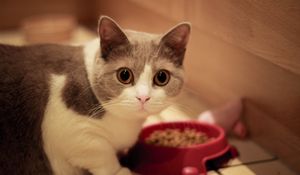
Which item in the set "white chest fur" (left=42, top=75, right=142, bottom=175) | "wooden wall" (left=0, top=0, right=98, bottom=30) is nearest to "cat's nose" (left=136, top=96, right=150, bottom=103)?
"white chest fur" (left=42, top=75, right=142, bottom=175)

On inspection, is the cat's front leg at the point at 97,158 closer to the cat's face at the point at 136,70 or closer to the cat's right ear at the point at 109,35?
the cat's face at the point at 136,70

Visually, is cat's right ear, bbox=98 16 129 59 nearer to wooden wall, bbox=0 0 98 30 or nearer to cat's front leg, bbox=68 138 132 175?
cat's front leg, bbox=68 138 132 175

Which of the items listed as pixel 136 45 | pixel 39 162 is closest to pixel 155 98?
pixel 136 45

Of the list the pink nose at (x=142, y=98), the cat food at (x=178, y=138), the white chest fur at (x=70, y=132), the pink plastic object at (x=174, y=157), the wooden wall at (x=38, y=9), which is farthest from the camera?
the wooden wall at (x=38, y=9)

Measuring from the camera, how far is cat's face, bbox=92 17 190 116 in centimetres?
119

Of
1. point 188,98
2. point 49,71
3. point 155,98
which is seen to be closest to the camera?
point 155,98

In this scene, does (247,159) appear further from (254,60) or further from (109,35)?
(109,35)

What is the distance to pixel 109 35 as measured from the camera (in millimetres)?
1220

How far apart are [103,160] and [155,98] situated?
10.9 inches

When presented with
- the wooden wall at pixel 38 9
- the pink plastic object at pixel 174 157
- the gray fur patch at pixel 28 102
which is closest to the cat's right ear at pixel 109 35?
the gray fur patch at pixel 28 102

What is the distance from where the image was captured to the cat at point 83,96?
1221mm

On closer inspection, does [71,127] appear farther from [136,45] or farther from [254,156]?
[254,156]

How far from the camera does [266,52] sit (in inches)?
54.3

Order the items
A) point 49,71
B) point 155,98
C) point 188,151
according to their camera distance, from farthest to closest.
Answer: point 188,151 → point 49,71 → point 155,98
